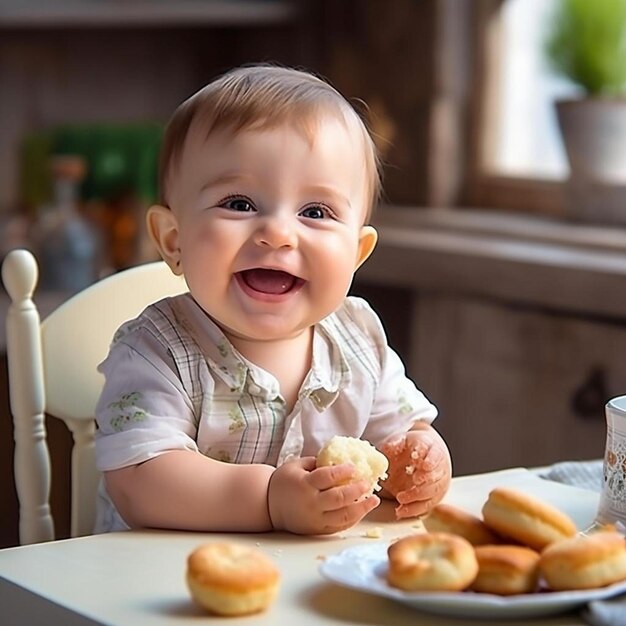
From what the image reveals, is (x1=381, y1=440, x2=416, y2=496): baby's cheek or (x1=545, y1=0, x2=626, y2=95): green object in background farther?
(x1=545, y1=0, x2=626, y2=95): green object in background

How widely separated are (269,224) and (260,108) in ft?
0.31

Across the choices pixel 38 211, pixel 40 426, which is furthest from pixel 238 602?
pixel 38 211

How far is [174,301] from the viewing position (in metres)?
Result: 1.23

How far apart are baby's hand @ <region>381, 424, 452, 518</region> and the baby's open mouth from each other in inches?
6.1

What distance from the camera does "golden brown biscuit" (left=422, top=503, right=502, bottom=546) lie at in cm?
93

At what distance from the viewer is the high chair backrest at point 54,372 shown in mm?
1344

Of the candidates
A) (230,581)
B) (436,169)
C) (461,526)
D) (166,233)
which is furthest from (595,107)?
(230,581)

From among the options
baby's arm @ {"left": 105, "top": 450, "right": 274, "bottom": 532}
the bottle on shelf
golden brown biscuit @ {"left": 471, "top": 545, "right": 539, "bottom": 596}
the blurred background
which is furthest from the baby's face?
the bottle on shelf

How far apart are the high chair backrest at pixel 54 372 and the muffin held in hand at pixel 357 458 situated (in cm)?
39

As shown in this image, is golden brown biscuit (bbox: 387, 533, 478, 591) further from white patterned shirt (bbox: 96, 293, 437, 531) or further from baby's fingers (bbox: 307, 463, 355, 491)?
white patterned shirt (bbox: 96, 293, 437, 531)

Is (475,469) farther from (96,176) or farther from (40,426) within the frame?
(40,426)

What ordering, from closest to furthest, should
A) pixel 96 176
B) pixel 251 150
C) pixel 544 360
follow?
pixel 251 150, pixel 544 360, pixel 96 176

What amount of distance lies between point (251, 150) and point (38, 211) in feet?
5.40

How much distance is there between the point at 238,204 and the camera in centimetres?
113
